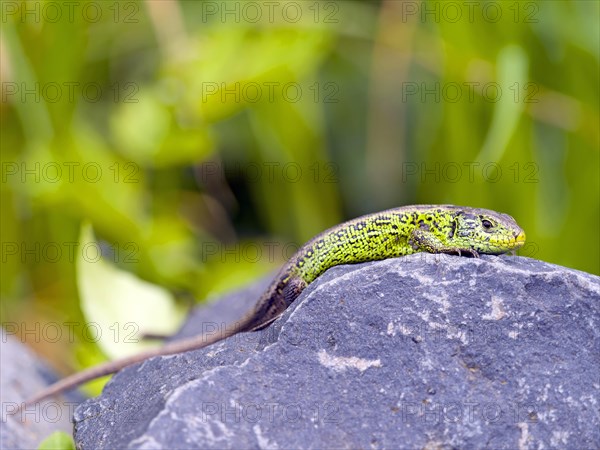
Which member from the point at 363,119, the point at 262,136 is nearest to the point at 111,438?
the point at 262,136

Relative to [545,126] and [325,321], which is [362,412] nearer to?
[325,321]

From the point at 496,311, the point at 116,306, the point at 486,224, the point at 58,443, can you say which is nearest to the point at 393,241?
the point at 486,224

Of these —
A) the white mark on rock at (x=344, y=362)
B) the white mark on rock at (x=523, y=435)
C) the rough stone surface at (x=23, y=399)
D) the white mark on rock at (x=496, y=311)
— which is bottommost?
the rough stone surface at (x=23, y=399)

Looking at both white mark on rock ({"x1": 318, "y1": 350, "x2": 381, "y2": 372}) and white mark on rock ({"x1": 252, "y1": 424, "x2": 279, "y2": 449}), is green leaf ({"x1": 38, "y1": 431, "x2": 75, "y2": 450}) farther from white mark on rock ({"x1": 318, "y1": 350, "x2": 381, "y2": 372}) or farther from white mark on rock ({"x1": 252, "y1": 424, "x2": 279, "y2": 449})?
white mark on rock ({"x1": 318, "y1": 350, "x2": 381, "y2": 372})

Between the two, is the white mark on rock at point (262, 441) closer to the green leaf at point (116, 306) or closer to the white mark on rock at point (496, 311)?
the white mark on rock at point (496, 311)

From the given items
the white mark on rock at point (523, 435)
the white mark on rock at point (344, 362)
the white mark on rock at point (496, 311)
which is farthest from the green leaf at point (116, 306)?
the white mark on rock at point (523, 435)

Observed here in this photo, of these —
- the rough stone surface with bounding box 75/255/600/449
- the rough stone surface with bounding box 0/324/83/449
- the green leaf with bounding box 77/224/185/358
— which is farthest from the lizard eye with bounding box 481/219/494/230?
the rough stone surface with bounding box 0/324/83/449
